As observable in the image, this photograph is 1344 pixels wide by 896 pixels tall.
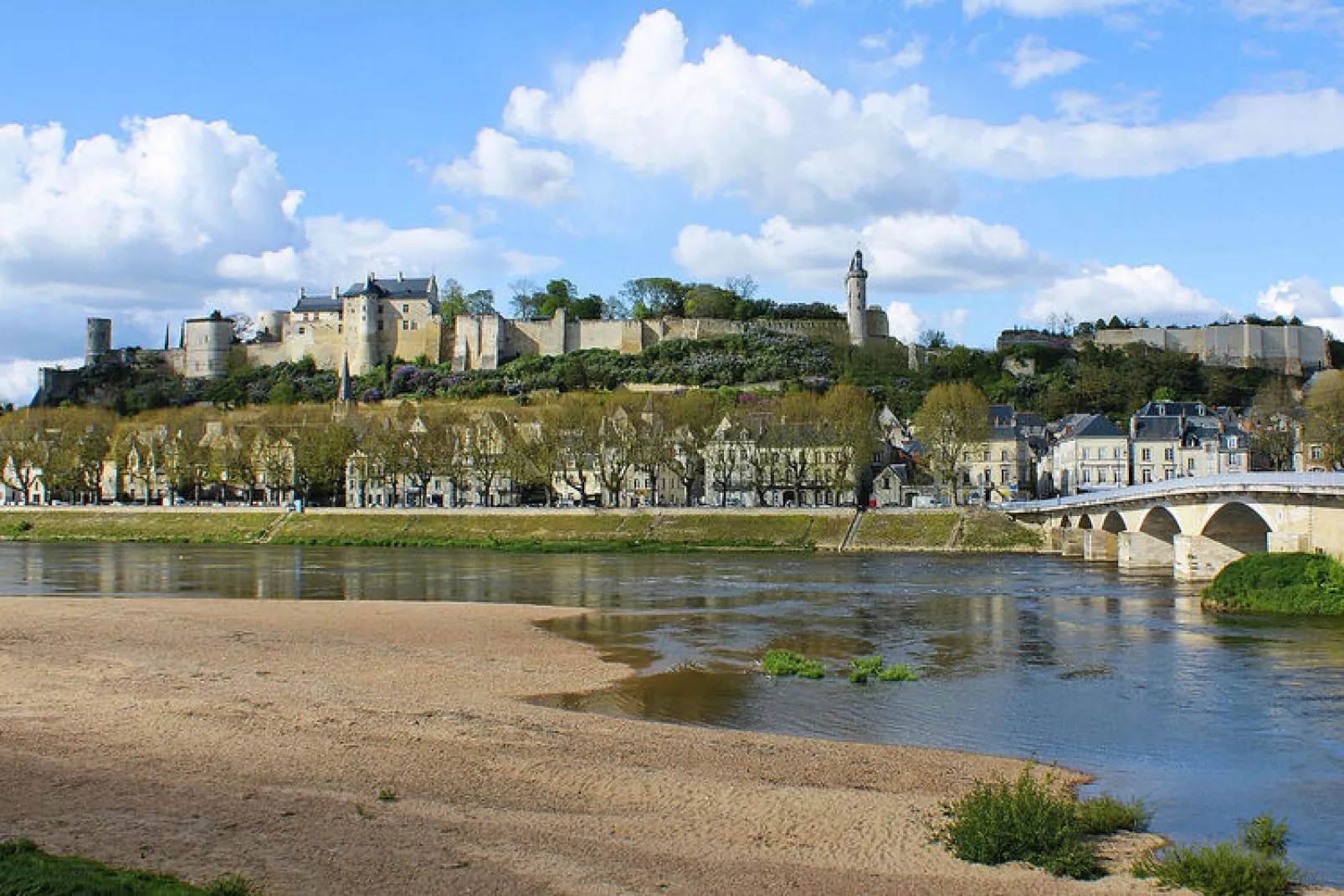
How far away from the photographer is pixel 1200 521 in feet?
119

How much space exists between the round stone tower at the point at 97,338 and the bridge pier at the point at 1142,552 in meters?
114

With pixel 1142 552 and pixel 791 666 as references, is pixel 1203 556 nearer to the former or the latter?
pixel 1142 552

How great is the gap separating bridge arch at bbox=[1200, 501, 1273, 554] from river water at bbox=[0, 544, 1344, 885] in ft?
8.26

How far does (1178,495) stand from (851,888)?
32.2 m

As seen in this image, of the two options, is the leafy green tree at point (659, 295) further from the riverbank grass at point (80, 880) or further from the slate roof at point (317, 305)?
the riverbank grass at point (80, 880)

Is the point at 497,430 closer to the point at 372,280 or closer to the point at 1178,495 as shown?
the point at 1178,495

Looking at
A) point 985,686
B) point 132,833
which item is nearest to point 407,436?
point 985,686

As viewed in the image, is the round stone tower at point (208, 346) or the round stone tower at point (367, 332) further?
the round stone tower at point (208, 346)

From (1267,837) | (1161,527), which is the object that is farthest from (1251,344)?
(1267,837)

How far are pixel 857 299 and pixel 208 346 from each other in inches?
2590

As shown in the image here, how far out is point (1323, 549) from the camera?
29.9 meters

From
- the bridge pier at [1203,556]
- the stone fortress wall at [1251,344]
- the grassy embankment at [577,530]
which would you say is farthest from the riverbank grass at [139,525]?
the stone fortress wall at [1251,344]

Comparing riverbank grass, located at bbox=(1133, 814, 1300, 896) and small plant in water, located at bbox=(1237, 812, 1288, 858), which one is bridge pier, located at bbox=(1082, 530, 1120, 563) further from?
riverbank grass, located at bbox=(1133, 814, 1300, 896)

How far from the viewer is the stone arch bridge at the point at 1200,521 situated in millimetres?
30156
